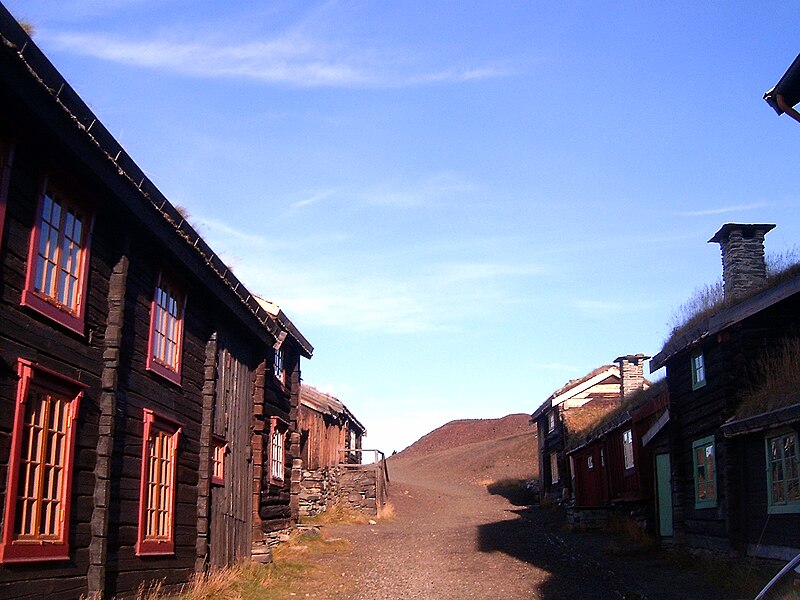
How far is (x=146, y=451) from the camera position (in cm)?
1171

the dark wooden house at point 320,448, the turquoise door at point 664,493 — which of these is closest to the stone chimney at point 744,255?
the turquoise door at point 664,493

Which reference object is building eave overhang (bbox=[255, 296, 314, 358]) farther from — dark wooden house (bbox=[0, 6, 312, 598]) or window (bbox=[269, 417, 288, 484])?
dark wooden house (bbox=[0, 6, 312, 598])

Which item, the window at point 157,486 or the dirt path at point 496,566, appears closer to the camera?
the window at point 157,486

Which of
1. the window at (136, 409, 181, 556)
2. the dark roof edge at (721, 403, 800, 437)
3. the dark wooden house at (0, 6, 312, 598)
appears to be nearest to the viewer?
the dark wooden house at (0, 6, 312, 598)

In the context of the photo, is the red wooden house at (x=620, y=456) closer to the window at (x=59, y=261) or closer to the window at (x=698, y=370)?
the window at (x=698, y=370)

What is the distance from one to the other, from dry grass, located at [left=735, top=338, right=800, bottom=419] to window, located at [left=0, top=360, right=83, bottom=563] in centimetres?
1076

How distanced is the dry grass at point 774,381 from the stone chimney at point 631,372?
62.2 feet

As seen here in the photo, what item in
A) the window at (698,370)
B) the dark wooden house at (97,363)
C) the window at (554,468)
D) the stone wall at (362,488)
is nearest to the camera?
the dark wooden house at (97,363)

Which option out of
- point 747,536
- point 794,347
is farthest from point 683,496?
point 794,347

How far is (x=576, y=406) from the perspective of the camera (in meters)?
37.8

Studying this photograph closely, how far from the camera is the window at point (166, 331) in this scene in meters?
12.2

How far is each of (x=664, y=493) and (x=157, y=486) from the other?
45.3ft

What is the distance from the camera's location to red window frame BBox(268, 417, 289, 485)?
19.6 metres

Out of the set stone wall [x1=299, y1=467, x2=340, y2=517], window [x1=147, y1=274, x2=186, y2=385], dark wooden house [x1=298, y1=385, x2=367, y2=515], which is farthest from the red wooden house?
window [x1=147, y1=274, x2=186, y2=385]
